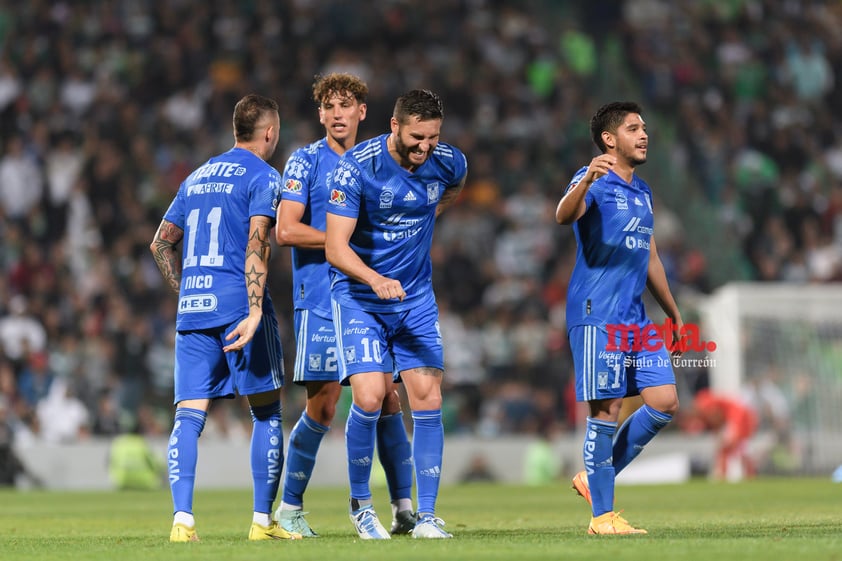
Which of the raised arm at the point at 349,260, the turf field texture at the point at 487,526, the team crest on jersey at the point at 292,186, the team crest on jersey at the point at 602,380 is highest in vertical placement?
the team crest on jersey at the point at 292,186

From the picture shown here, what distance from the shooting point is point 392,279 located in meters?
7.86

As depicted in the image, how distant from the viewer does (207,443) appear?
61.0 feet

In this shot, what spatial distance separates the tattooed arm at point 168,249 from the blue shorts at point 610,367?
2429 mm

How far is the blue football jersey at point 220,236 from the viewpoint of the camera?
817cm

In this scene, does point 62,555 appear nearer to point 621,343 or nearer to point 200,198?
point 200,198

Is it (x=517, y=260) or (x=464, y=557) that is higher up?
(x=517, y=260)

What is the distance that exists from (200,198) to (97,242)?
12.8 m

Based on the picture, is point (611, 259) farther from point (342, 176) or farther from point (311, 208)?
point (311, 208)

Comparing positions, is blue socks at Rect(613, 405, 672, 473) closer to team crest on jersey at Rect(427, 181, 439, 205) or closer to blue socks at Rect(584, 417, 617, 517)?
blue socks at Rect(584, 417, 617, 517)

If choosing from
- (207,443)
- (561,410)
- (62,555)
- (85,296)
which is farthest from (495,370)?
(62,555)

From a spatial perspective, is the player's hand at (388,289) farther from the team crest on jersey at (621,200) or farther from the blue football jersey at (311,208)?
the team crest on jersey at (621,200)

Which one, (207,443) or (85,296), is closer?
(207,443)

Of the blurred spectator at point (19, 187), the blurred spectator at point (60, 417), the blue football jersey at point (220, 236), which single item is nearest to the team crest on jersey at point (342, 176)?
the blue football jersey at point (220, 236)

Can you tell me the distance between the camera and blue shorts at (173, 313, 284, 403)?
813 cm
